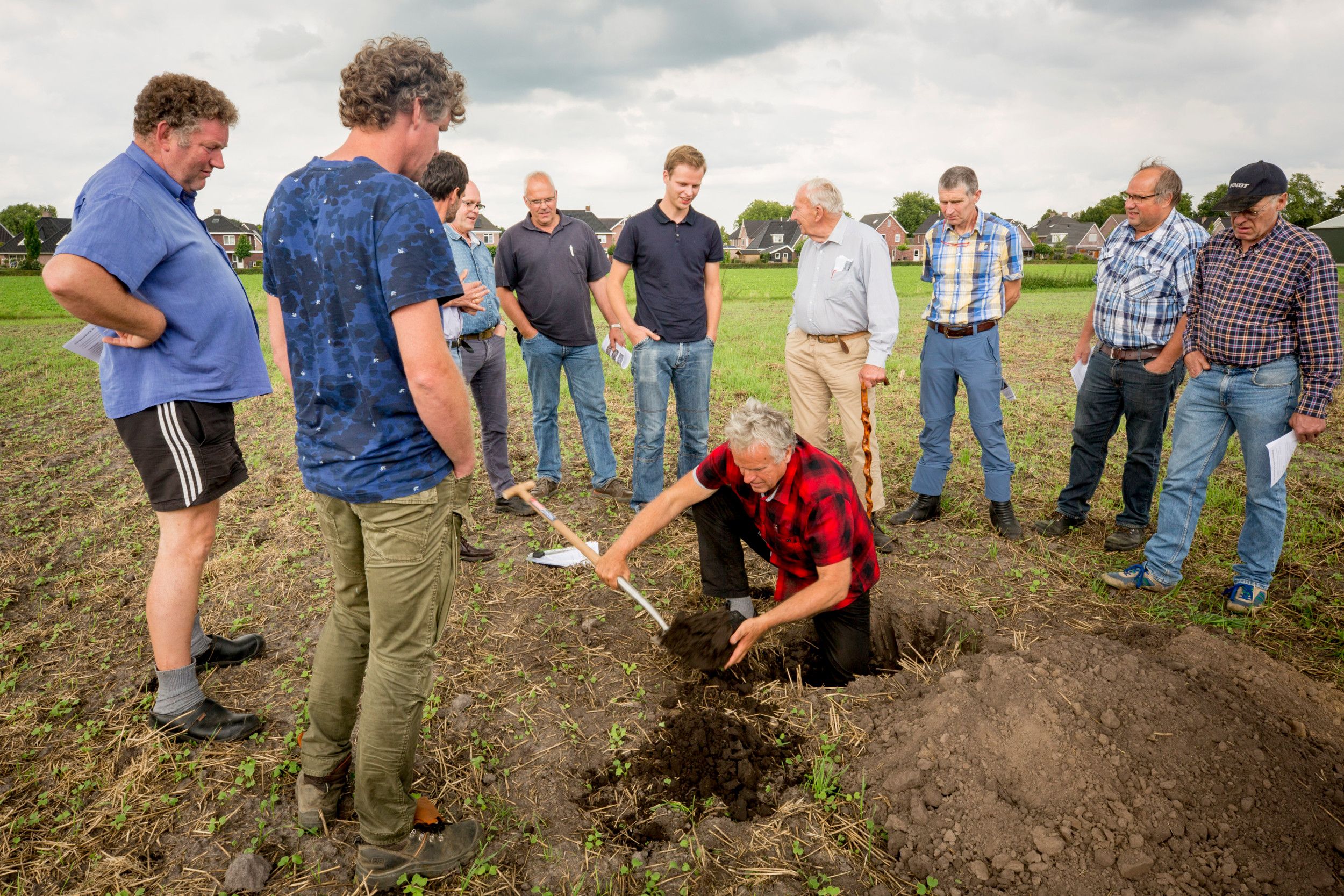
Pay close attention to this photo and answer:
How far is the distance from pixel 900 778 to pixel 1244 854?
Result: 105cm

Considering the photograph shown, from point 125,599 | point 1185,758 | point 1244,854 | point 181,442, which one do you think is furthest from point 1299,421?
point 125,599

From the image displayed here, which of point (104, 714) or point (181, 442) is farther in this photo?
point (104, 714)

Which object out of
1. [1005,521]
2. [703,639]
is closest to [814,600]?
[703,639]

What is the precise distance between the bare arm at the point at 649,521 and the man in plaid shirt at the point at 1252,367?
2706 mm

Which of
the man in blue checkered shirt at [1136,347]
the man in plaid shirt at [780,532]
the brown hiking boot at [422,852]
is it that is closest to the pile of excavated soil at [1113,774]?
the man in plaid shirt at [780,532]

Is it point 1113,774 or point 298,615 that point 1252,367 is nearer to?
point 1113,774

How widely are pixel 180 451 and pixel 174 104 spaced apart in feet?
4.43

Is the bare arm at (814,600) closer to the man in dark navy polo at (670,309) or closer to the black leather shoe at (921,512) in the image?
the man in dark navy polo at (670,309)

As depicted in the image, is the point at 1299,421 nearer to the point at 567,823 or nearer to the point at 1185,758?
the point at 1185,758

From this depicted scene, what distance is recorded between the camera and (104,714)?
9.98ft

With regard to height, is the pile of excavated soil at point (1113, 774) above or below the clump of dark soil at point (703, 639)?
below

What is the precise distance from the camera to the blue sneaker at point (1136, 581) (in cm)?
403

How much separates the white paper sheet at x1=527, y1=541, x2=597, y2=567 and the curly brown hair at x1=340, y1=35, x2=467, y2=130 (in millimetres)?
2945

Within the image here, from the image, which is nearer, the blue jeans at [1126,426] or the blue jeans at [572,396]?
the blue jeans at [1126,426]
